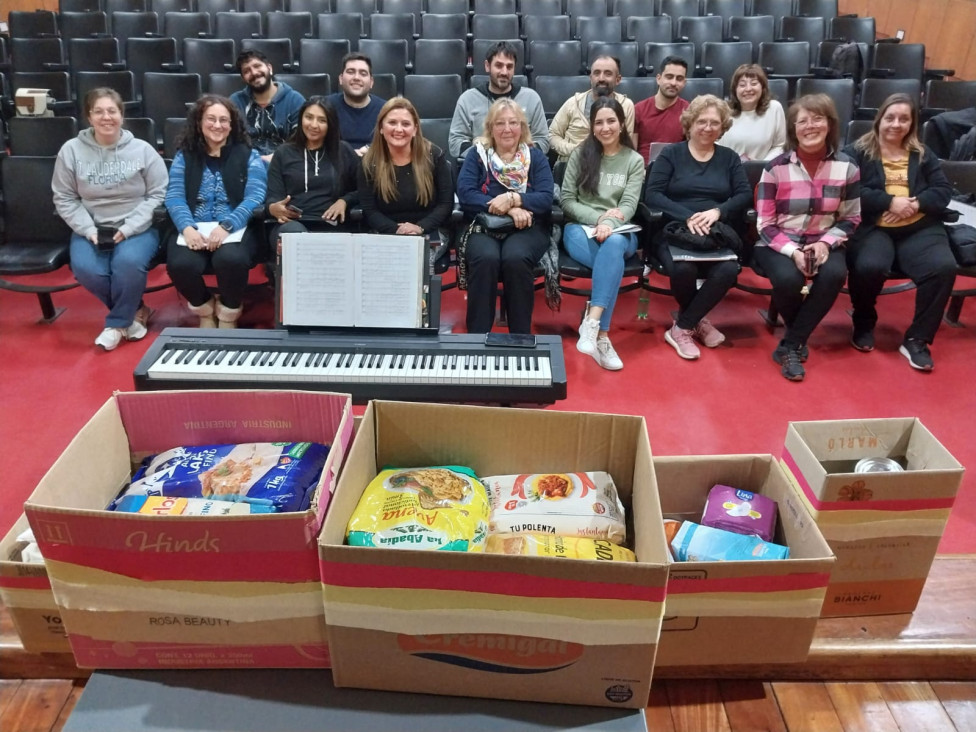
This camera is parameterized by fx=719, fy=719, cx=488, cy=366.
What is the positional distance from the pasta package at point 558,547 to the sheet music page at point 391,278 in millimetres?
989

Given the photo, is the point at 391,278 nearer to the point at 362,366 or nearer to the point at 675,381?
→ the point at 362,366

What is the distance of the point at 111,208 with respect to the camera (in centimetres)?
344

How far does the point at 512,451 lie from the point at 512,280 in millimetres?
1871

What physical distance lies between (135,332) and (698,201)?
106 inches

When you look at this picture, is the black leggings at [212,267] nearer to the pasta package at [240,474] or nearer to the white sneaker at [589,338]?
the white sneaker at [589,338]

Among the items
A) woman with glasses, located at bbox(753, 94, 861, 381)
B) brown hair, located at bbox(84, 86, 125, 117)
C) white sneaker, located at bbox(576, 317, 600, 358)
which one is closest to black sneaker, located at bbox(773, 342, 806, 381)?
woman with glasses, located at bbox(753, 94, 861, 381)

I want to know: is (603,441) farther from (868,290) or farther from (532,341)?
(868,290)

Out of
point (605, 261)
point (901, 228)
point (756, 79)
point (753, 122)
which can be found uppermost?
point (756, 79)

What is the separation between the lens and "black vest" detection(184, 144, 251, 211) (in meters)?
3.37

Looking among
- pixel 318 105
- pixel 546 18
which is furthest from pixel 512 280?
pixel 546 18

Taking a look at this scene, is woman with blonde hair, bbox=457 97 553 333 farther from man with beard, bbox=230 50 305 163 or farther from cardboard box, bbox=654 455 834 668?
cardboard box, bbox=654 455 834 668

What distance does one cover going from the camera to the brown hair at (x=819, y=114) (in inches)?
123

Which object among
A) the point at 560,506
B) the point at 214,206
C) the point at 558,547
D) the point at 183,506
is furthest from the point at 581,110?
the point at 183,506

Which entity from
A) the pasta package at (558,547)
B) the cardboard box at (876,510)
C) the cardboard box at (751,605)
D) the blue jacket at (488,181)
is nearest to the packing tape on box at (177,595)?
the pasta package at (558,547)
